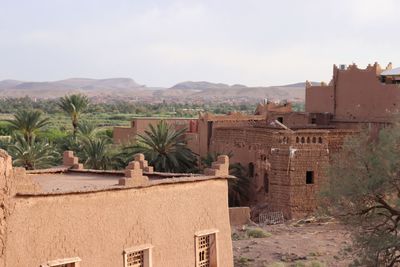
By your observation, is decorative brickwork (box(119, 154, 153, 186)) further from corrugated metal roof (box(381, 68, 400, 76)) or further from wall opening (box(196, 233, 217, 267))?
corrugated metal roof (box(381, 68, 400, 76))

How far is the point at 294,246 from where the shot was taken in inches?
872

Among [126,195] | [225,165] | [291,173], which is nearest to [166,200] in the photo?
[126,195]

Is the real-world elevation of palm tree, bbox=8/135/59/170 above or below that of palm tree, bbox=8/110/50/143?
below

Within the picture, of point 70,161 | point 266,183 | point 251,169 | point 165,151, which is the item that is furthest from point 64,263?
point 165,151

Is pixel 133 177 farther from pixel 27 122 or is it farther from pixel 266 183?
pixel 27 122

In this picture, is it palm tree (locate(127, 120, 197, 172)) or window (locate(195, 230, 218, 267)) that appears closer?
window (locate(195, 230, 218, 267))

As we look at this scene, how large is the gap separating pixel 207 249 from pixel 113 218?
3.02 metres

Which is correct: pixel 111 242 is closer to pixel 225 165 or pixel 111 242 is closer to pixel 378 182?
pixel 225 165

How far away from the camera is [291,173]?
87.6ft

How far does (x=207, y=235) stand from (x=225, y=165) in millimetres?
1669

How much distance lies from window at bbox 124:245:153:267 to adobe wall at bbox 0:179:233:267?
118 millimetres

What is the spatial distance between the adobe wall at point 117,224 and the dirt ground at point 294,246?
540cm

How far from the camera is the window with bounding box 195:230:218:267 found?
14.6m

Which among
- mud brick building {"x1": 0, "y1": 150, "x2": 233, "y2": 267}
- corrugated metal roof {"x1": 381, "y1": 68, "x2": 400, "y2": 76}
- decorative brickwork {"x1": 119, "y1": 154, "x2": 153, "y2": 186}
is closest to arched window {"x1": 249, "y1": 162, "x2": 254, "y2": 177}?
corrugated metal roof {"x1": 381, "y1": 68, "x2": 400, "y2": 76}
